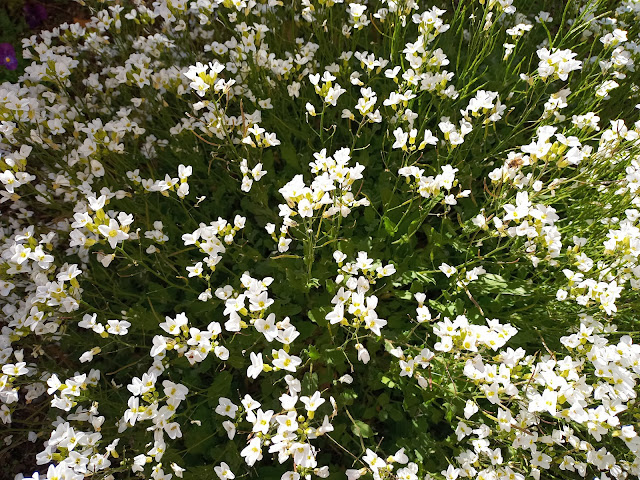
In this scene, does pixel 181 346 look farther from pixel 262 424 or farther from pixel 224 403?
pixel 262 424

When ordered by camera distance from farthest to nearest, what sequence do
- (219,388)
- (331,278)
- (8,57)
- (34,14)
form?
(34,14), (8,57), (331,278), (219,388)

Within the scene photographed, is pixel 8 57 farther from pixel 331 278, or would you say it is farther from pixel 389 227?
pixel 389 227

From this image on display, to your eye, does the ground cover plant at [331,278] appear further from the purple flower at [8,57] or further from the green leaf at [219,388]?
the purple flower at [8,57]

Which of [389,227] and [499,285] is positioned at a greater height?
[389,227]

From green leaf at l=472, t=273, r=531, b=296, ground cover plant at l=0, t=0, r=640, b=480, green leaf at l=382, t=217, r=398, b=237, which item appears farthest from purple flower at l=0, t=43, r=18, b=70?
green leaf at l=472, t=273, r=531, b=296

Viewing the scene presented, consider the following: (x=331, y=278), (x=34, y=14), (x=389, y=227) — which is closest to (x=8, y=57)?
(x=34, y=14)

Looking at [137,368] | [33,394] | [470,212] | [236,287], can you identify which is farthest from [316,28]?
[33,394]

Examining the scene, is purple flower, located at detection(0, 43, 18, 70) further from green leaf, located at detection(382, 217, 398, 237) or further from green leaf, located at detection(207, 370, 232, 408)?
green leaf, located at detection(382, 217, 398, 237)
